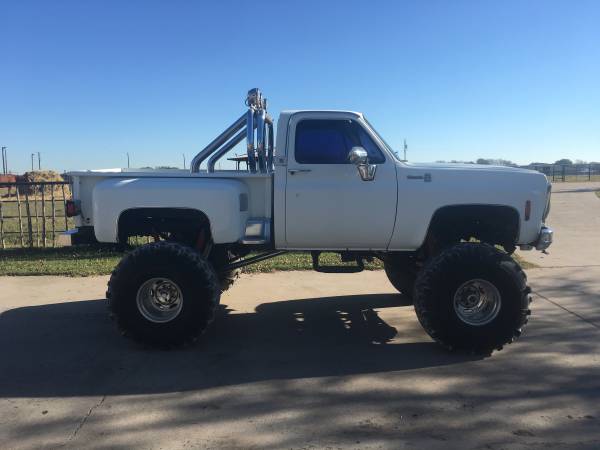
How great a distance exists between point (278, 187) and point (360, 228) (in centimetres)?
88

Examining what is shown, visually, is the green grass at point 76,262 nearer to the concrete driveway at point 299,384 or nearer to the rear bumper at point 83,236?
the concrete driveway at point 299,384

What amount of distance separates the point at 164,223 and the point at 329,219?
1.68m

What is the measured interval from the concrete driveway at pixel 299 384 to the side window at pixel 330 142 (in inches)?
70.6

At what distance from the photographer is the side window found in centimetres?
479

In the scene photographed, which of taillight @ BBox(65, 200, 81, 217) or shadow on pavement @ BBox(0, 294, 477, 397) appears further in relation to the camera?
taillight @ BBox(65, 200, 81, 217)

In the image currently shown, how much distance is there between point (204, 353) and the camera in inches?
180

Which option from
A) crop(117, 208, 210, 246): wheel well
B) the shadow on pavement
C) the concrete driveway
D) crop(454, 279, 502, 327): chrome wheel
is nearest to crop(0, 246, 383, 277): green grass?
the concrete driveway

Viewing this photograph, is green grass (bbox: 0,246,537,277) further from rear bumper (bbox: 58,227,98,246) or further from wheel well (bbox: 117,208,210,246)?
wheel well (bbox: 117,208,210,246)

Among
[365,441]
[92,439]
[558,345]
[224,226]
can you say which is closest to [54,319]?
[224,226]

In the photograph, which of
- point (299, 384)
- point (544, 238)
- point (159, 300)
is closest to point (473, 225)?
point (544, 238)

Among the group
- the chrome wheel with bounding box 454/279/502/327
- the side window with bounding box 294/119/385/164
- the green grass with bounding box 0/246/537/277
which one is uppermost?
the side window with bounding box 294/119/385/164

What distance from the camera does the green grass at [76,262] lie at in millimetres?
7965

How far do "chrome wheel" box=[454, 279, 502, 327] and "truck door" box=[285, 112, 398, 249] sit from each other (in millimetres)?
858

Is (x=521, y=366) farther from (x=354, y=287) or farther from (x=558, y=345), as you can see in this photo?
Answer: (x=354, y=287)
